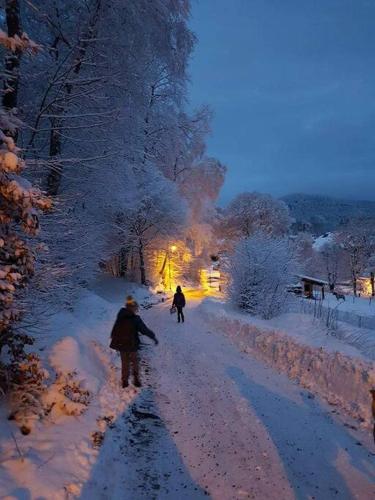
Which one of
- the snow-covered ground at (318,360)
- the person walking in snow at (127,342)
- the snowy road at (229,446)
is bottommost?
the snowy road at (229,446)

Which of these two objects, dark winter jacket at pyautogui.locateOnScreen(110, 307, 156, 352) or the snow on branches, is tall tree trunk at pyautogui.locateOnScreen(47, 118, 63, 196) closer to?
dark winter jacket at pyautogui.locateOnScreen(110, 307, 156, 352)

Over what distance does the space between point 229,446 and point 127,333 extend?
3.33 metres

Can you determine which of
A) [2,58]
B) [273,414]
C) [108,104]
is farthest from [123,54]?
[273,414]

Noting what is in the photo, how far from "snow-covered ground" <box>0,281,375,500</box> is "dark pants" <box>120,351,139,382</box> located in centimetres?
32

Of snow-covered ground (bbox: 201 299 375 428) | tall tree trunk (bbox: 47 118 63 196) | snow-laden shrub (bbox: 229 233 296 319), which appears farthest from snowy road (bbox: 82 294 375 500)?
snow-laden shrub (bbox: 229 233 296 319)

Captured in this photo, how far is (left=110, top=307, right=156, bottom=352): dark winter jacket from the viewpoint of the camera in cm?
792

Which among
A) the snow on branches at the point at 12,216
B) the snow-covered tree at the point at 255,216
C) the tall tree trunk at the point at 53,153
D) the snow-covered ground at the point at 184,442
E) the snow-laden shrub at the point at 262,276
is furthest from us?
the snow-covered tree at the point at 255,216

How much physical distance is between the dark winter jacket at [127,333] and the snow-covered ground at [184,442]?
2.40ft

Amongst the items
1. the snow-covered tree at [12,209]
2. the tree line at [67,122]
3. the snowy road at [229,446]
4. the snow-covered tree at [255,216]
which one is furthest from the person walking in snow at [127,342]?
the snow-covered tree at [255,216]

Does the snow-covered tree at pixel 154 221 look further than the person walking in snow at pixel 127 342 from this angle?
Yes

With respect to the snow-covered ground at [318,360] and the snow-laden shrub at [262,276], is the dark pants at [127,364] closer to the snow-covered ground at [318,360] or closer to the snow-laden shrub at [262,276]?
the snow-covered ground at [318,360]

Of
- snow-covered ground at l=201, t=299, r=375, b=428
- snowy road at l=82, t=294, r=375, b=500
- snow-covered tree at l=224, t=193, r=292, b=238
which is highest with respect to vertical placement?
snow-covered tree at l=224, t=193, r=292, b=238

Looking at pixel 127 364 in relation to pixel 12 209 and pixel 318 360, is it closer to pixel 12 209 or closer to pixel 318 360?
pixel 318 360

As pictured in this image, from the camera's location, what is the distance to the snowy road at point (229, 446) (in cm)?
446
